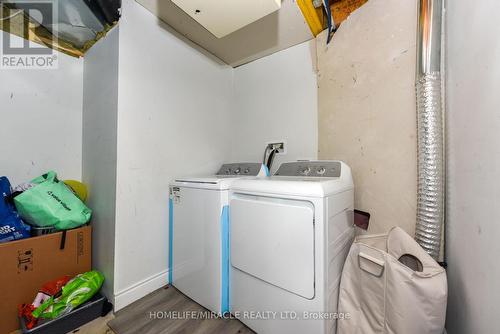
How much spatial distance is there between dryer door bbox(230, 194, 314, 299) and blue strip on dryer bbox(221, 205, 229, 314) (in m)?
0.05

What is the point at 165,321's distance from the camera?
1.28m

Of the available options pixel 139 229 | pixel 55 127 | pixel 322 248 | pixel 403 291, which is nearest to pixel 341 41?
pixel 322 248

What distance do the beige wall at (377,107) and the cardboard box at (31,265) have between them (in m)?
2.08

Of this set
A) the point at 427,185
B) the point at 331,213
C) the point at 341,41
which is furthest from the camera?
the point at 341,41

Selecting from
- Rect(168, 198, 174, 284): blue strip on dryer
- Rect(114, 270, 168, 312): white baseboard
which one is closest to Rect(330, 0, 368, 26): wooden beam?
Rect(168, 198, 174, 284): blue strip on dryer

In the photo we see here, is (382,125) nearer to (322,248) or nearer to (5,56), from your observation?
(322,248)

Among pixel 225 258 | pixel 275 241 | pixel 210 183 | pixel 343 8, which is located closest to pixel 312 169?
pixel 275 241

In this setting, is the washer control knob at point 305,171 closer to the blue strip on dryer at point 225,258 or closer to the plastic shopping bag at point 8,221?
the blue strip on dryer at point 225,258

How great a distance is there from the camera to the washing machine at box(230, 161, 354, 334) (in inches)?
37.2

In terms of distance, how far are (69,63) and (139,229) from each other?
5.11 ft

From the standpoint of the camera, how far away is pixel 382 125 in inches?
55.9

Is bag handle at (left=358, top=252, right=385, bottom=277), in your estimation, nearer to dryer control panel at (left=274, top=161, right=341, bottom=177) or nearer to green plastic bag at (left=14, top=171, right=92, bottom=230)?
dryer control panel at (left=274, top=161, right=341, bottom=177)

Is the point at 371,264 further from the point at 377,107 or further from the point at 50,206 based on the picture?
the point at 50,206

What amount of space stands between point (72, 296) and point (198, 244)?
2.59 ft
